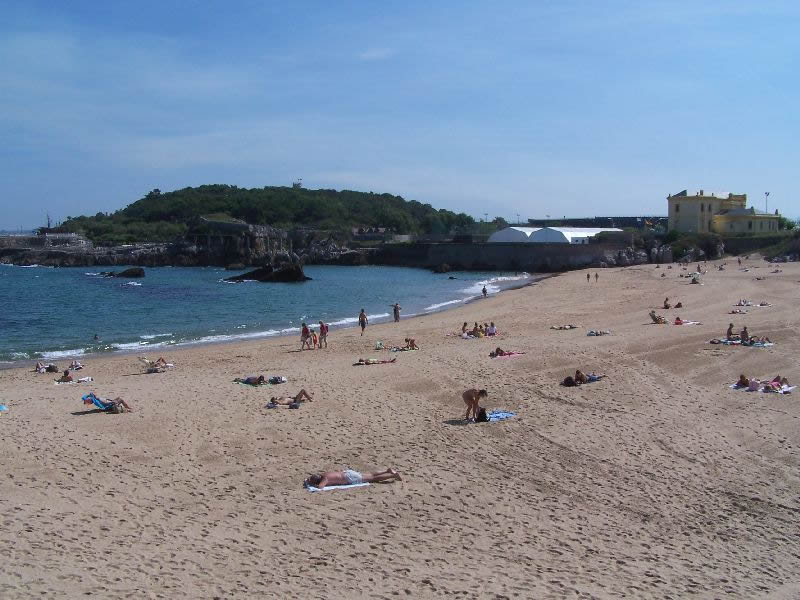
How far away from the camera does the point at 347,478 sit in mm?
8891

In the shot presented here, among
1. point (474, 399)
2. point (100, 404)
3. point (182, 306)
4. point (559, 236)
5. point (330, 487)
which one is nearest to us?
point (330, 487)

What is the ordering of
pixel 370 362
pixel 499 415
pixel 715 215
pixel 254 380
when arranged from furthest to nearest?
pixel 715 215 < pixel 370 362 < pixel 254 380 < pixel 499 415

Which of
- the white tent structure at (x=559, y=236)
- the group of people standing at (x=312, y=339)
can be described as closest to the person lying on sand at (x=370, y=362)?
the group of people standing at (x=312, y=339)

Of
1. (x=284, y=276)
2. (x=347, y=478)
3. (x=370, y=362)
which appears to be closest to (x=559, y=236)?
(x=284, y=276)

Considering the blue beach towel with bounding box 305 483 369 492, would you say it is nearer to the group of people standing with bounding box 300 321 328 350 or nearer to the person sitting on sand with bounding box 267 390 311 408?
the person sitting on sand with bounding box 267 390 311 408

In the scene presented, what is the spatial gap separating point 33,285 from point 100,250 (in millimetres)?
36843

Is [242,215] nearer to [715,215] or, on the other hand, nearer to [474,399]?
[715,215]

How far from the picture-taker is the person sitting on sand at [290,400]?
1306cm

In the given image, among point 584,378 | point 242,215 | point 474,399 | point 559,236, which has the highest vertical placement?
point 242,215

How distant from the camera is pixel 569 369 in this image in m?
15.9

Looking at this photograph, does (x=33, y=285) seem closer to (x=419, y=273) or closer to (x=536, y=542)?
(x=419, y=273)

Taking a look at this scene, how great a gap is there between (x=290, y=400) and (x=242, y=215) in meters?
108

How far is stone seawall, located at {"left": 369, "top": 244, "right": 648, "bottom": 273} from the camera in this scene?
62.4 m

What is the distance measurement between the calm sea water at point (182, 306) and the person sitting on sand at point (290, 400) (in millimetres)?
11498
